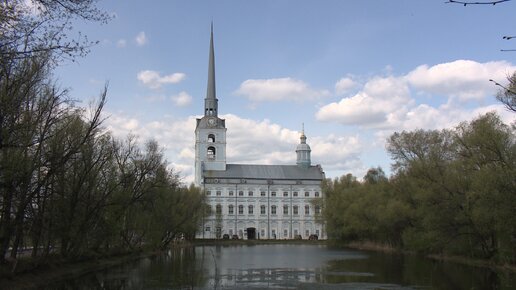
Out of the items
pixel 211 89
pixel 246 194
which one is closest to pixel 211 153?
pixel 246 194

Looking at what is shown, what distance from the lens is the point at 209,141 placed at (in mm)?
123000

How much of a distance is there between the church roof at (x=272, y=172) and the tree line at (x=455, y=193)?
61504 mm

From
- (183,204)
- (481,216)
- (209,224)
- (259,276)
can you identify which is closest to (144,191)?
(259,276)

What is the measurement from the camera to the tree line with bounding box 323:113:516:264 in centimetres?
3616

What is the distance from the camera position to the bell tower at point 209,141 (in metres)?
122

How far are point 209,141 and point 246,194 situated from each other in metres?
15.2

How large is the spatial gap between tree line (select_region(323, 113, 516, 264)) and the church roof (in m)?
61.5

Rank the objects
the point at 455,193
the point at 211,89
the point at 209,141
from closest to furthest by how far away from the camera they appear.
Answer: the point at 455,193, the point at 211,89, the point at 209,141

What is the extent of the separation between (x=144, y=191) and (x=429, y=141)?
94.2 feet

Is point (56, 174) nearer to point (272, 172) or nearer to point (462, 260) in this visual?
point (462, 260)

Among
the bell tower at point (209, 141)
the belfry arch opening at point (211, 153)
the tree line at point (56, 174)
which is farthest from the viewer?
the belfry arch opening at point (211, 153)

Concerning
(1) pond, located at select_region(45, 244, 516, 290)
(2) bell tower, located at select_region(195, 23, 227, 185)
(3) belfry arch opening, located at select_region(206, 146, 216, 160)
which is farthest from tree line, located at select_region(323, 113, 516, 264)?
(3) belfry arch opening, located at select_region(206, 146, 216, 160)

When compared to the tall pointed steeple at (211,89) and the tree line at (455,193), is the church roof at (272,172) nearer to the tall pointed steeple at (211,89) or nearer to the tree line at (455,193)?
the tall pointed steeple at (211,89)

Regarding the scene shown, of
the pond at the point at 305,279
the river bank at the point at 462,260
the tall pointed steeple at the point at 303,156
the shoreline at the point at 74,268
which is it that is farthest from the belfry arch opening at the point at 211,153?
the pond at the point at 305,279
